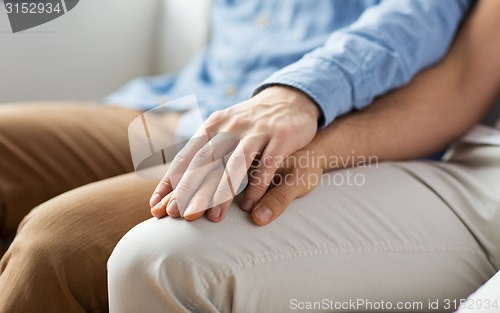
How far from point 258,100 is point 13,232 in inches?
17.6

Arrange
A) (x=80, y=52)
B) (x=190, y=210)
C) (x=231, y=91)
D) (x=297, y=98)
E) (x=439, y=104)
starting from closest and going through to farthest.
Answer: (x=190, y=210)
(x=297, y=98)
(x=439, y=104)
(x=231, y=91)
(x=80, y=52)

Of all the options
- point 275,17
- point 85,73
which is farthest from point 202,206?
point 85,73

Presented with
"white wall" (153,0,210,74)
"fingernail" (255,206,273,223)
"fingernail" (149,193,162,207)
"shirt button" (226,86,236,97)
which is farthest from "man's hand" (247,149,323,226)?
"white wall" (153,0,210,74)

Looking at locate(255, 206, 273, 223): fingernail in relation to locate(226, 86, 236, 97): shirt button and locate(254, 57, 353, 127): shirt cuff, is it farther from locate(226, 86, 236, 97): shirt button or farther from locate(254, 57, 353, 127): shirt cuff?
locate(226, 86, 236, 97): shirt button

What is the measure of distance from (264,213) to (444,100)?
0.40 meters

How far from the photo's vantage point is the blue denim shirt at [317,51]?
83cm

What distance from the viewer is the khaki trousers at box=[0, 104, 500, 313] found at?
616mm

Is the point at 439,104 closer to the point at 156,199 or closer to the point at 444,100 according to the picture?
the point at 444,100

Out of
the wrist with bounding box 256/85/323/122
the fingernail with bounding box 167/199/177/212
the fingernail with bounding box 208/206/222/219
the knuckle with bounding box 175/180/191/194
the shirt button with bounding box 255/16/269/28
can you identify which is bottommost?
the fingernail with bounding box 208/206/222/219

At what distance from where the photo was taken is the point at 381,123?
34.0 inches

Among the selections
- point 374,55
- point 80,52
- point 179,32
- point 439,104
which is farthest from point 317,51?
point 80,52

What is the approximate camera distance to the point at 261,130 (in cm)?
72

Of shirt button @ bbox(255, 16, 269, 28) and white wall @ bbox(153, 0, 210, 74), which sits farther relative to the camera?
white wall @ bbox(153, 0, 210, 74)

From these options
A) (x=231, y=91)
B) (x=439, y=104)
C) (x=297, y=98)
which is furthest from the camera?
(x=231, y=91)
